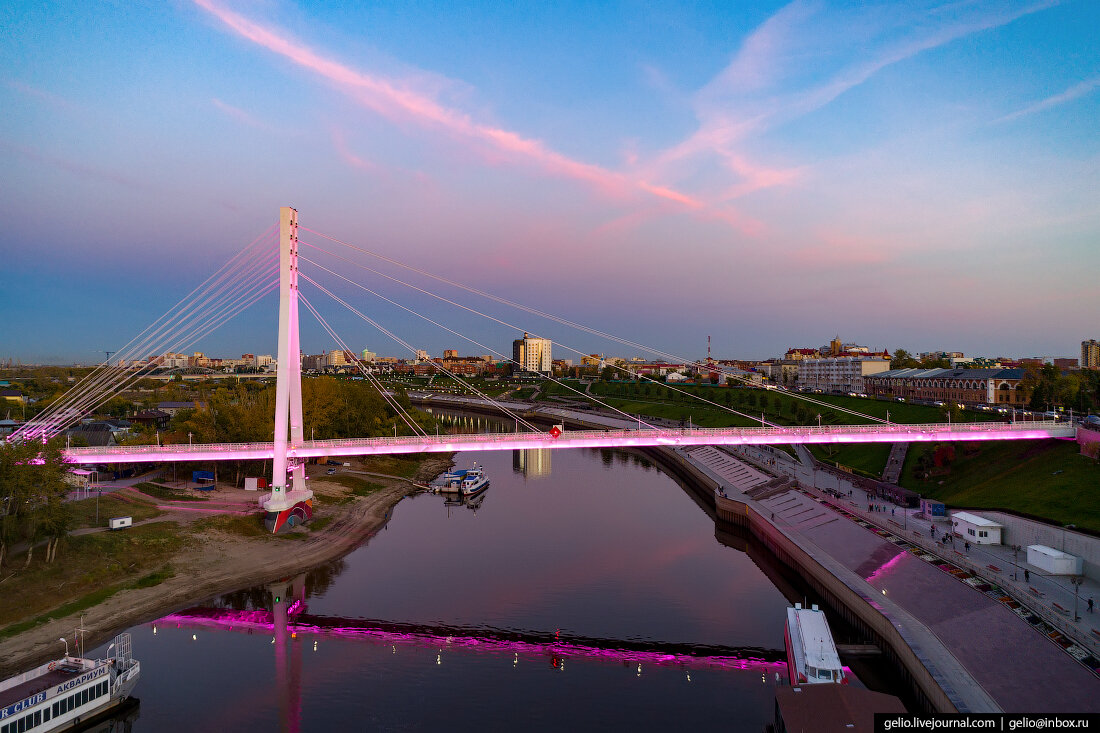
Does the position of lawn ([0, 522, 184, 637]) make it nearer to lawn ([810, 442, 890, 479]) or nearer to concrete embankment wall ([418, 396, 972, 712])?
concrete embankment wall ([418, 396, 972, 712])

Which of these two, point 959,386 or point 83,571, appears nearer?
point 83,571

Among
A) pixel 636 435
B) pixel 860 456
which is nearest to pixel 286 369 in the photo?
pixel 636 435

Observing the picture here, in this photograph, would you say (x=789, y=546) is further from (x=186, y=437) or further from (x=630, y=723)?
(x=186, y=437)

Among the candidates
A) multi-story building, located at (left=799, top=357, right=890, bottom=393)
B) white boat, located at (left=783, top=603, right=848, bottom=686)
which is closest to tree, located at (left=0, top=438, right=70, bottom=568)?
white boat, located at (left=783, top=603, right=848, bottom=686)

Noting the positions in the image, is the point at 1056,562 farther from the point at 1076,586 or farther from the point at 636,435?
the point at 636,435

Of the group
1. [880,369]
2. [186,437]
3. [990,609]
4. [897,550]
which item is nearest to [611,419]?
[880,369]
